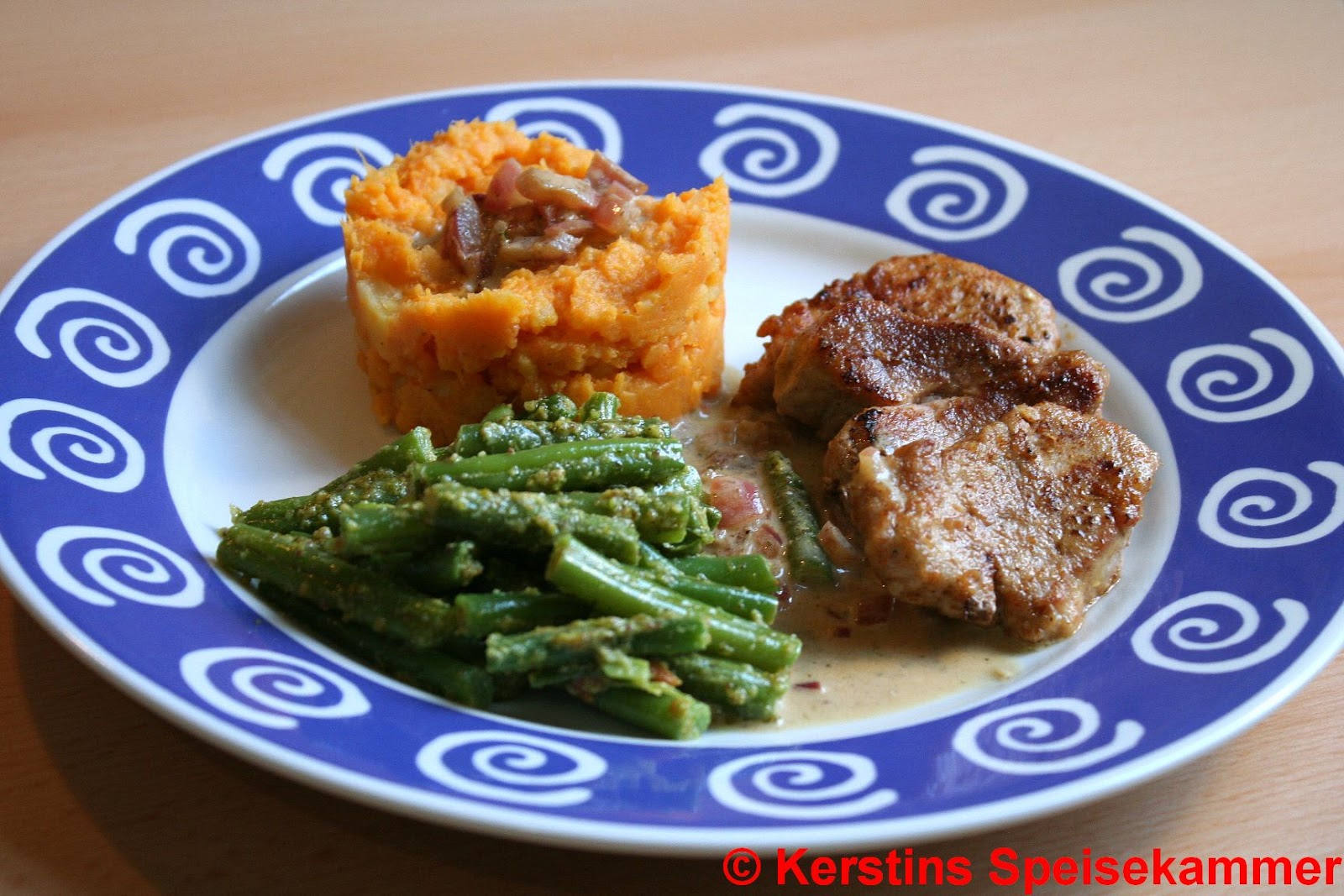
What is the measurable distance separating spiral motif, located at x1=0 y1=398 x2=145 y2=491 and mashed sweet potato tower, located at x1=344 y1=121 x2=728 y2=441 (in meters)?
0.89

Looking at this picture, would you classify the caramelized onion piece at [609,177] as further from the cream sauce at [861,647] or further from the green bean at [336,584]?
the green bean at [336,584]

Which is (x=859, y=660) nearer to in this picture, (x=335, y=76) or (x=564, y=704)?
(x=564, y=704)

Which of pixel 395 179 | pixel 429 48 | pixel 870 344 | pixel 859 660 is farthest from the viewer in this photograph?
pixel 429 48

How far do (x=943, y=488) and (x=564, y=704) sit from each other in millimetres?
1297

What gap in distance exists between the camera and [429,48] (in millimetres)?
6926

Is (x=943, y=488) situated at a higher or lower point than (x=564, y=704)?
higher

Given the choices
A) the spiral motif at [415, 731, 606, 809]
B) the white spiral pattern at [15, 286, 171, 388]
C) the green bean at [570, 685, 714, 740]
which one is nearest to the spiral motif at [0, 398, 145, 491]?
the white spiral pattern at [15, 286, 171, 388]

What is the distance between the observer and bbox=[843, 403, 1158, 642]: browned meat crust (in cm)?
371

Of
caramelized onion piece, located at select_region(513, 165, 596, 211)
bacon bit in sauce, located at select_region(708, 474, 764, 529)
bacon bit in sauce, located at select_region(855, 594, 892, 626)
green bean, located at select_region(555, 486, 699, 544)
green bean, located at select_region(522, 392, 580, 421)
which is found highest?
caramelized onion piece, located at select_region(513, 165, 596, 211)

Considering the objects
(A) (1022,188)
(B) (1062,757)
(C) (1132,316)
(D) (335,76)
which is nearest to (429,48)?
(D) (335,76)

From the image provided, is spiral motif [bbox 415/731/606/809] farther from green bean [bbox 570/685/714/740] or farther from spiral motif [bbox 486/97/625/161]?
spiral motif [bbox 486/97/625/161]

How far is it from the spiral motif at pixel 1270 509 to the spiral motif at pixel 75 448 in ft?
11.1

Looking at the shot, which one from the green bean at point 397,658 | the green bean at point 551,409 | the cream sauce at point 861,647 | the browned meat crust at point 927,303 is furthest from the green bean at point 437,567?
the browned meat crust at point 927,303

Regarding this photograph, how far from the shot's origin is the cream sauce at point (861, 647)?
142 inches
